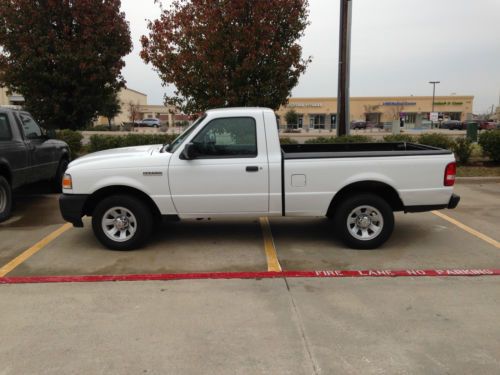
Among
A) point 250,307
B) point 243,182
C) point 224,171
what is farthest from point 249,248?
point 250,307

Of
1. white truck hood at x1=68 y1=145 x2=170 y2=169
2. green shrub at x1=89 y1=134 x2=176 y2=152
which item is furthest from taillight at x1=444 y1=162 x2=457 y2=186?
green shrub at x1=89 y1=134 x2=176 y2=152

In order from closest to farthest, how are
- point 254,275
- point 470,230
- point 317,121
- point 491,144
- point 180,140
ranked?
point 254,275 < point 180,140 < point 470,230 < point 491,144 < point 317,121

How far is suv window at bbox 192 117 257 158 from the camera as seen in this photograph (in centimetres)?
577

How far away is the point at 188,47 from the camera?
40.4 feet

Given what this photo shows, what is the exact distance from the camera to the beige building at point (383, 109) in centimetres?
7556

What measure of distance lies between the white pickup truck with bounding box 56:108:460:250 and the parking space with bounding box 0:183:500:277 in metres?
0.37

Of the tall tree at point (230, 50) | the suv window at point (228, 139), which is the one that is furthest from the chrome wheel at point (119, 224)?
the tall tree at point (230, 50)

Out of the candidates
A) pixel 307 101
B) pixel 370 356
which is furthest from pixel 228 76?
pixel 307 101

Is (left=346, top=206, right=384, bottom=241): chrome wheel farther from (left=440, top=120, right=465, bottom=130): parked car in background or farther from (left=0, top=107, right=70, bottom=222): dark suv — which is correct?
(left=440, top=120, right=465, bottom=130): parked car in background

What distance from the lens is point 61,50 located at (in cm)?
1385

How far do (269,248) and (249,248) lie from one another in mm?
266

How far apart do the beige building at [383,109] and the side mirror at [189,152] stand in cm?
7030

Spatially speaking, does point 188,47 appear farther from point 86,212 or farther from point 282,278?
point 282,278

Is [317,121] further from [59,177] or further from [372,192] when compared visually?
[372,192]
